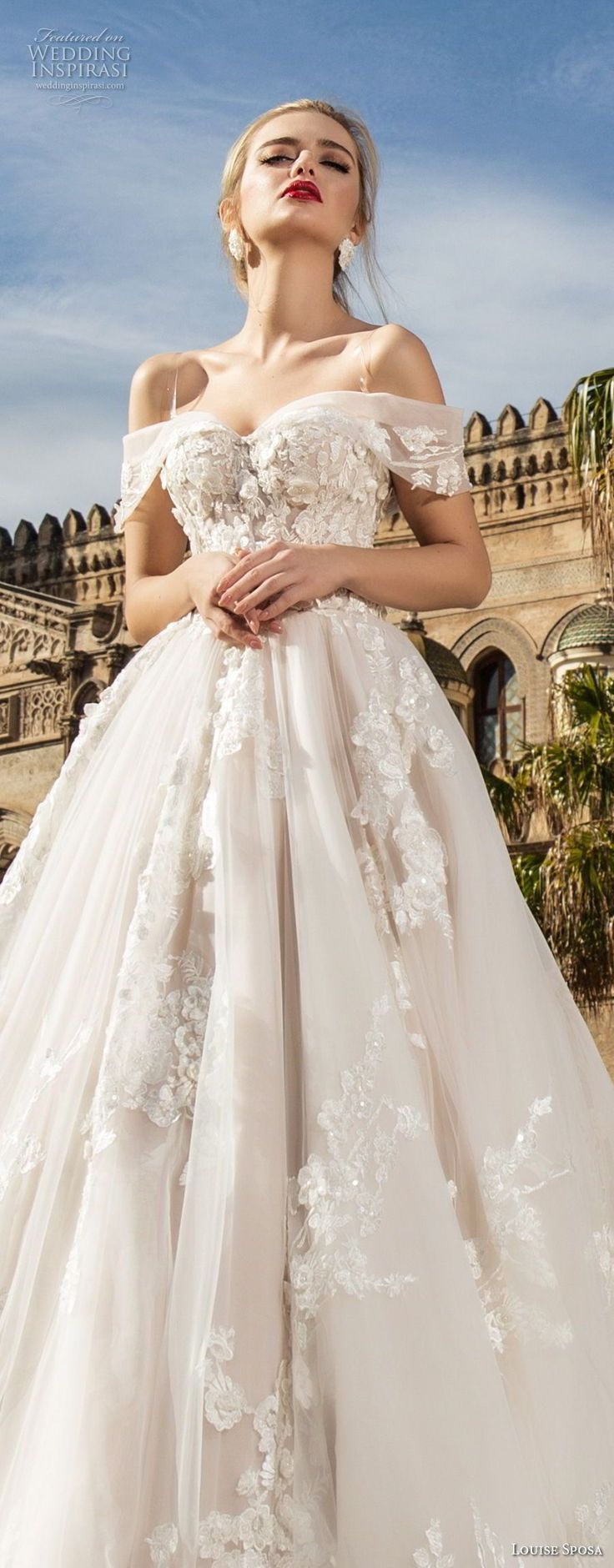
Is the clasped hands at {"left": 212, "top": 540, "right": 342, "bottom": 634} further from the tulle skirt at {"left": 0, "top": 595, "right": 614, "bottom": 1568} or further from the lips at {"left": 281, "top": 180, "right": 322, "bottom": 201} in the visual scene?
the lips at {"left": 281, "top": 180, "right": 322, "bottom": 201}

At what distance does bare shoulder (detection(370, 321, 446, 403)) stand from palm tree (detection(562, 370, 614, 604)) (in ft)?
21.7

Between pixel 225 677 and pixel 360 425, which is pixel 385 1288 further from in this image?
pixel 360 425

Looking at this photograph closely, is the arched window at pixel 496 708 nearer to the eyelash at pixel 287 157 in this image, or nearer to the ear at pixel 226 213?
the ear at pixel 226 213

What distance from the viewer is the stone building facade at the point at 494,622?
24.0 meters

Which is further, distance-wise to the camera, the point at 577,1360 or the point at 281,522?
the point at 281,522

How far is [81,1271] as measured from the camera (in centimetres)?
232

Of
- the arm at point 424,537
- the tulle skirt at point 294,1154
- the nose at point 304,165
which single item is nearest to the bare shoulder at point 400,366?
the arm at point 424,537

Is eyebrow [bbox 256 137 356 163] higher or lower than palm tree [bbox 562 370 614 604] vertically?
lower

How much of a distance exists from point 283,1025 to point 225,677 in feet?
2.36

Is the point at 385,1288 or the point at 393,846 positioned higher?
the point at 393,846

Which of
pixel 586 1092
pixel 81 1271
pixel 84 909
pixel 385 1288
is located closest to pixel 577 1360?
pixel 385 1288

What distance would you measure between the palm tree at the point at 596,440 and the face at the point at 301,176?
21.4 ft

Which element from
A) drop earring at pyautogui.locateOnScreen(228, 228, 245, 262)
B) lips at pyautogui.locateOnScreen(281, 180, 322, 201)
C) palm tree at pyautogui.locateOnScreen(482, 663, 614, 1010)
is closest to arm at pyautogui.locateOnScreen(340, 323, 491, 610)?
lips at pyautogui.locateOnScreen(281, 180, 322, 201)

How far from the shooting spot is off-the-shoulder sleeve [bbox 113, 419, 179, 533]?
3449 millimetres
